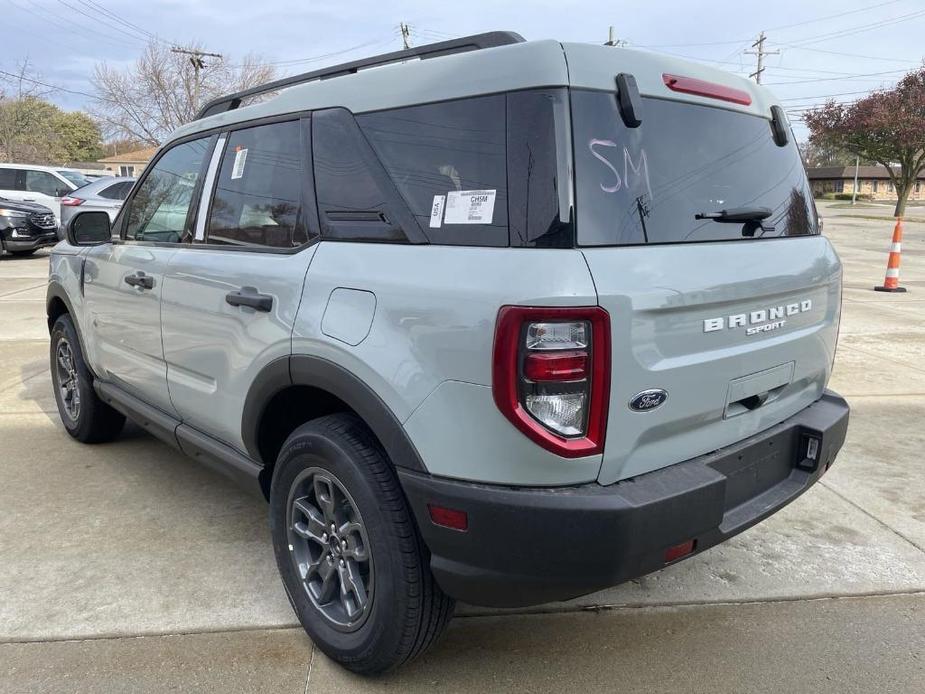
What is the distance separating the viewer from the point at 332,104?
2533mm

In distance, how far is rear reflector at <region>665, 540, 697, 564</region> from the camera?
2.05m

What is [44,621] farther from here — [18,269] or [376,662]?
[18,269]

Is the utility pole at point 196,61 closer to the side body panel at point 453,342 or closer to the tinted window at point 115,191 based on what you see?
the tinted window at point 115,191

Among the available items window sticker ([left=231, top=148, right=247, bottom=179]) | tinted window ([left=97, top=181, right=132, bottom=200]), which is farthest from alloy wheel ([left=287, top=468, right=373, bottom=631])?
tinted window ([left=97, top=181, right=132, bottom=200])

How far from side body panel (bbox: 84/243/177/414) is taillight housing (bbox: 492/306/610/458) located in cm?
197

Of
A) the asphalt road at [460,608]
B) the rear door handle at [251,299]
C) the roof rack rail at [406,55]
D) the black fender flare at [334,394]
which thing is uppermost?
the roof rack rail at [406,55]

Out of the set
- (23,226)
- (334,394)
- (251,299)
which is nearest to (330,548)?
(334,394)

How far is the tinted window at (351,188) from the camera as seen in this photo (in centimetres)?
225

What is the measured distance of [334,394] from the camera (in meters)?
2.28

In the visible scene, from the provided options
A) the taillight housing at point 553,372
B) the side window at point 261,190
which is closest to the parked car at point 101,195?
the side window at point 261,190

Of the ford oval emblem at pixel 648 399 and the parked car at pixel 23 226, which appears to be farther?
the parked car at pixel 23 226

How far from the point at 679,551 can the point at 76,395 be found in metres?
3.89

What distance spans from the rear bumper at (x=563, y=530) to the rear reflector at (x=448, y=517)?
0.05 feet

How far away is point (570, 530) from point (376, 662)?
86cm
